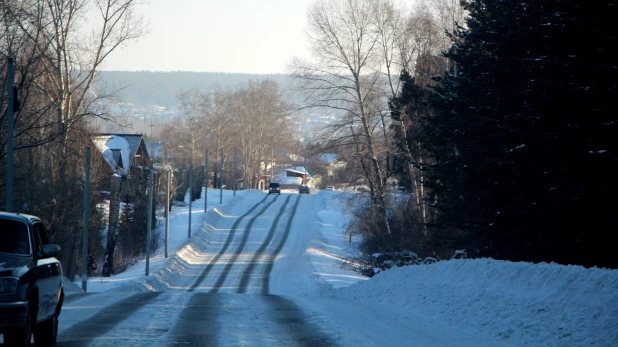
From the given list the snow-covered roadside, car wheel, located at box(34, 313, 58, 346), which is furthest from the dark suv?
the snow-covered roadside

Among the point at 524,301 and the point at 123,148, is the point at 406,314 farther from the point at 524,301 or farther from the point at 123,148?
the point at 123,148

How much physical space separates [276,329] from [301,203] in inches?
2713

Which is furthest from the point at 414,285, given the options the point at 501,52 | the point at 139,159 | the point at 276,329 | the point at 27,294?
the point at 139,159

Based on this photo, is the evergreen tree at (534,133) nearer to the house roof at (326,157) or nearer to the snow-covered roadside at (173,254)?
the snow-covered roadside at (173,254)

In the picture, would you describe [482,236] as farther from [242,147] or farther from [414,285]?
[242,147]

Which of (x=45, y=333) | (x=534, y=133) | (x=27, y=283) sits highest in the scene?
(x=534, y=133)

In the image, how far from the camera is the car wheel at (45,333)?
9422 millimetres

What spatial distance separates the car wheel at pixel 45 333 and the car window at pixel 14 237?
1135 mm

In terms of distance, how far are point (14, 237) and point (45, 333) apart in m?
1.46

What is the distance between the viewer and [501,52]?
22.7 m

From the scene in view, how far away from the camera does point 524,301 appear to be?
466 inches

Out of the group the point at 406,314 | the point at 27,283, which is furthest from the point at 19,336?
the point at 406,314

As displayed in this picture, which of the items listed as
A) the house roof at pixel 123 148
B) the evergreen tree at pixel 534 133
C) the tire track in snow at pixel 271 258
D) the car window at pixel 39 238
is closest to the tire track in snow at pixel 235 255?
the tire track in snow at pixel 271 258

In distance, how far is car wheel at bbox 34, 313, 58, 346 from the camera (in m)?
9.42
